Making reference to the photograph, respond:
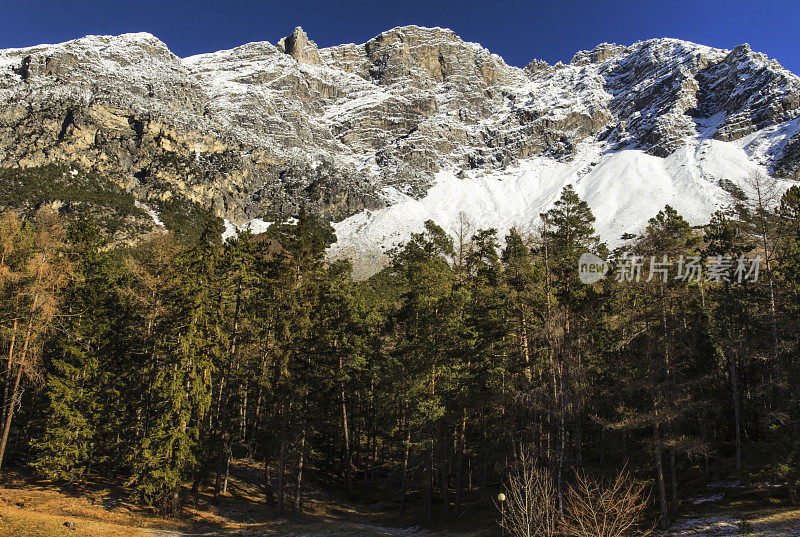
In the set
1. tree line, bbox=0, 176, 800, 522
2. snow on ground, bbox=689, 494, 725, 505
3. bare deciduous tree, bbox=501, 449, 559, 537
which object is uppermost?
tree line, bbox=0, 176, 800, 522

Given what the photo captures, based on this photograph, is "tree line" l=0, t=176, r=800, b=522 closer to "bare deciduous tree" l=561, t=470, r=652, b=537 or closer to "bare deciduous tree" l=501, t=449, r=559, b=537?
"bare deciduous tree" l=561, t=470, r=652, b=537

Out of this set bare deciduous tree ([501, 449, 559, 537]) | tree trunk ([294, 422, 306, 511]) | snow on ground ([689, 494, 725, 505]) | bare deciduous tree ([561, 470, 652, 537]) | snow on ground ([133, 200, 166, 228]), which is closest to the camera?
bare deciduous tree ([561, 470, 652, 537])

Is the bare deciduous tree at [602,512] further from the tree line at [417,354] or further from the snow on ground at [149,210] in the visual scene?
the snow on ground at [149,210]

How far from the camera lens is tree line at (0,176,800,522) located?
19.8 metres

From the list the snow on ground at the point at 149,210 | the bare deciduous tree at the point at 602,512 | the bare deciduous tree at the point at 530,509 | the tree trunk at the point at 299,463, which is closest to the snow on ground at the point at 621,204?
the snow on ground at the point at 149,210

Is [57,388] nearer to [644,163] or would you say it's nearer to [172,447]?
[172,447]

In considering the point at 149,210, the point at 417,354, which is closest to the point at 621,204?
the point at 149,210

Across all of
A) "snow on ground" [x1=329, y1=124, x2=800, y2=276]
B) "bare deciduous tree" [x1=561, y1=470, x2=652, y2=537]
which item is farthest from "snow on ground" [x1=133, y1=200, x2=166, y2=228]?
"bare deciduous tree" [x1=561, y1=470, x2=652, y2=537]

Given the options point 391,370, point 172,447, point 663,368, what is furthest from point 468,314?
point 172,447

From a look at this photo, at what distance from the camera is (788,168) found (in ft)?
500

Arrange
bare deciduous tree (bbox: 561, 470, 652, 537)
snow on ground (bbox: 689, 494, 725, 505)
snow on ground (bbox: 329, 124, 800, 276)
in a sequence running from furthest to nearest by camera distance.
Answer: snow on ground (bbox: 329, 124, 800, 276) < snow on ground (bbox: 689, 494, 725, 505) < bare deciduous tree (bbox: 561, 470, 652, 537)

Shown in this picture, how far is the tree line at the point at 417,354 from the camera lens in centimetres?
1978

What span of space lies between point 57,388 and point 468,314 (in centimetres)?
2083

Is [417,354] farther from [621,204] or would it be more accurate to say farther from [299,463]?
[621,204]
